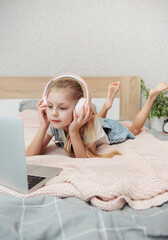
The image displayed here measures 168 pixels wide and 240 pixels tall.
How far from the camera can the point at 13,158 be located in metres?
0.68

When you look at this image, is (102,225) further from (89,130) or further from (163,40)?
(163,40)

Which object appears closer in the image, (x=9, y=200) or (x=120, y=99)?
(x=9, y=200)

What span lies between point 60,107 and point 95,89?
1.36 meters

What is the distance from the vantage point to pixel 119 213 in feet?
1.97

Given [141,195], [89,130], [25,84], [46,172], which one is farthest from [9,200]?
[25,84]

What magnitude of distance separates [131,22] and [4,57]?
4.56 feet

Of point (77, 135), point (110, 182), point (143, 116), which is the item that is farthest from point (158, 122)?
point (110, 182)

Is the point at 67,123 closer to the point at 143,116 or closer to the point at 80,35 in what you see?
the point at 143,116

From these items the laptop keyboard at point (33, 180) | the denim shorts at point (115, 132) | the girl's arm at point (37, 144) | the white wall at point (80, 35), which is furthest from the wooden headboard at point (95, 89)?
the laptop keyboard at point (33, 180)

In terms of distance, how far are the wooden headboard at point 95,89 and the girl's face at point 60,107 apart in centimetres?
130

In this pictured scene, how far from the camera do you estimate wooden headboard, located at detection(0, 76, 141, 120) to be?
2.40 meters

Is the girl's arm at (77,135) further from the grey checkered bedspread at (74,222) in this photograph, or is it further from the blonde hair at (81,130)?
the grey checkered bedspread at (74,222)

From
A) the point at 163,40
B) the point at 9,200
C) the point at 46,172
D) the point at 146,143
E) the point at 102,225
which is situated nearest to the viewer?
the point at 102,225

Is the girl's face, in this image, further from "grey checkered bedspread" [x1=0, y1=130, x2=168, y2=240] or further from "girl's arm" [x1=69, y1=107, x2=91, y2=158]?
"grey checkered bedspread" [x1=0, y1=130, x2=168, y2=240]
